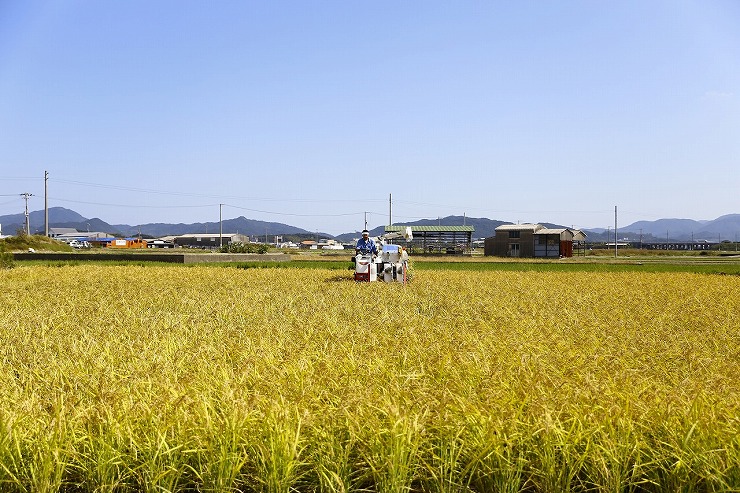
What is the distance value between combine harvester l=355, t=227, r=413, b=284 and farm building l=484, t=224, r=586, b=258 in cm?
3852

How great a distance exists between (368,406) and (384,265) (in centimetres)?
1472

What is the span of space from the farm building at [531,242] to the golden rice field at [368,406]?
4693cm

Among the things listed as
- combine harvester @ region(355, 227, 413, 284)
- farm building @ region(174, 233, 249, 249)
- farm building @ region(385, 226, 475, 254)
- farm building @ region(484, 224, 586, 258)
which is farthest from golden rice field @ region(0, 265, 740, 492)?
farm building @ region(174, 233, 249, 249)

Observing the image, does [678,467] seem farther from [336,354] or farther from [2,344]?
[2,344]

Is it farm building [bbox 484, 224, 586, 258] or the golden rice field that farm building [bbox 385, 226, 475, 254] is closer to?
farm building [bbox 484, 224, 586, 258]

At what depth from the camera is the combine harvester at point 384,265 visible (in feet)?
61.5

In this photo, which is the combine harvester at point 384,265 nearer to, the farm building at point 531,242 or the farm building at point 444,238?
the farm building at point 444,238

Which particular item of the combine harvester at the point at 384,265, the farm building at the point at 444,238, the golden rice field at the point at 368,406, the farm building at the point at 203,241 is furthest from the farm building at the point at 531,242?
the farm building at the point at 203,241

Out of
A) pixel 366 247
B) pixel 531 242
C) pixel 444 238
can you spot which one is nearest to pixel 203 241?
pixel 444 238

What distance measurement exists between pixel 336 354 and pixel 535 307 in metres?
6.17

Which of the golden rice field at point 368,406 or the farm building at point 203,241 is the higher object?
the farm building at point 203,241

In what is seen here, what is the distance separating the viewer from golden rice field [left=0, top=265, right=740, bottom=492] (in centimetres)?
360

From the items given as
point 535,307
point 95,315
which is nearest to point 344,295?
point 535,307

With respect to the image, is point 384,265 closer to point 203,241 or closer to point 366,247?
point 366,247
